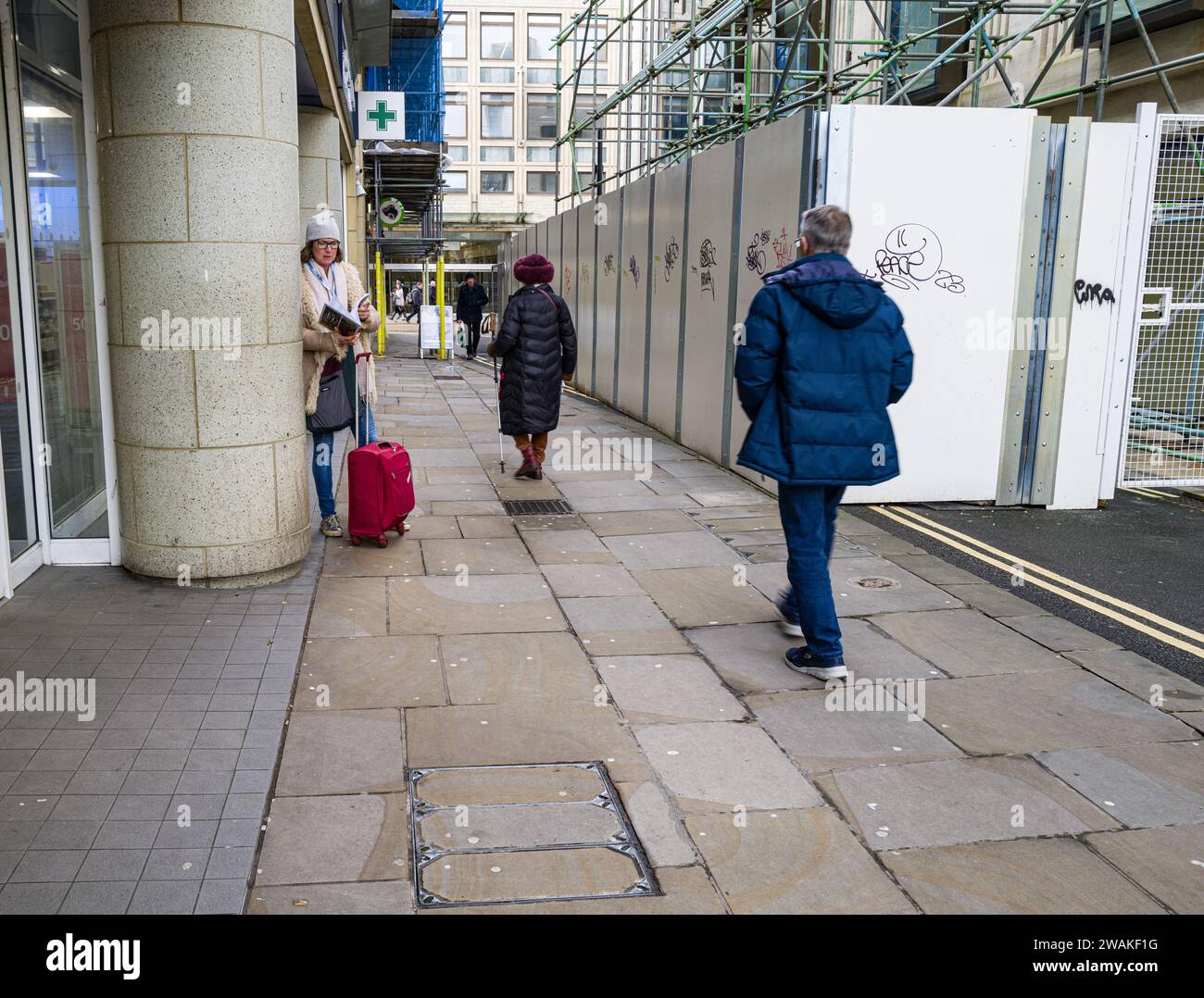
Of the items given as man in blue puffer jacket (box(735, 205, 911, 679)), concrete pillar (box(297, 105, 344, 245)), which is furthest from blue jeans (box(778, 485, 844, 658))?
concrete pillar (box(297, 105, 344, 245))

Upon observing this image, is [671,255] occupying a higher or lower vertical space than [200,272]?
higher

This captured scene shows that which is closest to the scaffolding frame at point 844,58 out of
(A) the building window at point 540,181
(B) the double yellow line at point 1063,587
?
(B) the double yellow line at point 1063,587

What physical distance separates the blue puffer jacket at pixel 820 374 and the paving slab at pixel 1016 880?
1.72 metres

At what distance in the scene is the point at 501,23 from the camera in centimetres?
5625

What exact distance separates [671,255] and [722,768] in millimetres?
8252

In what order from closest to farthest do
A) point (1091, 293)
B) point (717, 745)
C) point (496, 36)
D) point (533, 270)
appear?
point (717, 745)
point (1091, 293)
point (533, 270)
point (496, 36)

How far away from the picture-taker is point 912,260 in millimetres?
7902

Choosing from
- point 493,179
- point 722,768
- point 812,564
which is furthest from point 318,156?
point 493,179

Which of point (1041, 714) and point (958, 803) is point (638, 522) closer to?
point (1041, 714)

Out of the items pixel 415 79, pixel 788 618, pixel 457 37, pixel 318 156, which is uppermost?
pixel 457 37

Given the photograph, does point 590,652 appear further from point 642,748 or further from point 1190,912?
point 1190,912

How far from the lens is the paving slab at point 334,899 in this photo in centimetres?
295

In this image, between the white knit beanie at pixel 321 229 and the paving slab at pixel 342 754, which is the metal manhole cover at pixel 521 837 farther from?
the white knit beanie at pixel 321 229
